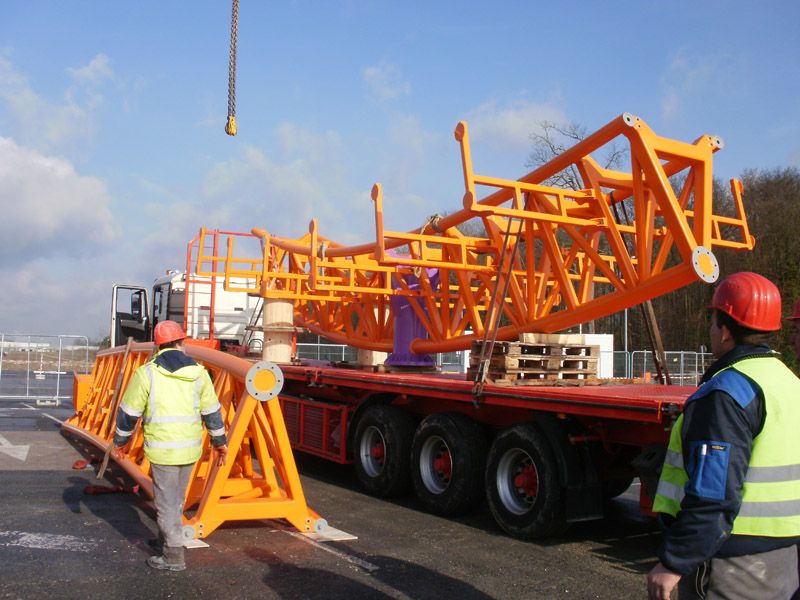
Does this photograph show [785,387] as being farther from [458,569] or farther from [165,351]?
[165,351]

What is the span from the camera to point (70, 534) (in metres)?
6.62

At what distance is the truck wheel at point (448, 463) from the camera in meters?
7.59

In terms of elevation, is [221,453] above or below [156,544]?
above

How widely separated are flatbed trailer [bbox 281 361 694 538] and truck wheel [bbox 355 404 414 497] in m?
0.01

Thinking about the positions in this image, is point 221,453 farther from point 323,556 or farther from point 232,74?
→ point 232,74

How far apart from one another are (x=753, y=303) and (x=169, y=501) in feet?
14.5

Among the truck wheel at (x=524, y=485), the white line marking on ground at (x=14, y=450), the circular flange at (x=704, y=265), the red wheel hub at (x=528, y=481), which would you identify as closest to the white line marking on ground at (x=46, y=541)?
the truck wheel at (x=524, y=485)

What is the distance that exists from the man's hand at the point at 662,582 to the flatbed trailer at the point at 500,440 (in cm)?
305

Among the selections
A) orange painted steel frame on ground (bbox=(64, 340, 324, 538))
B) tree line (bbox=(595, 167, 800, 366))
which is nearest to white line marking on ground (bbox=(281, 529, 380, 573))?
orange painted steel frame on ground (bbox=(64, 340, 324, 538))

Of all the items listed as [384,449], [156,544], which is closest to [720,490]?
[156,544]

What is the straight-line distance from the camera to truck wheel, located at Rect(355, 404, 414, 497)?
8648mm

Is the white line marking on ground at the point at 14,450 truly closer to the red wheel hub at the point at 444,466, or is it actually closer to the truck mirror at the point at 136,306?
the truck mirror at the point at 136,306

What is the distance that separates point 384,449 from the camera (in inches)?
352

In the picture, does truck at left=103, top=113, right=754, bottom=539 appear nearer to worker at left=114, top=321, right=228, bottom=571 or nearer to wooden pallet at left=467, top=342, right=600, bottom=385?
wooden pallet at left=467, top=342, right=600, bottom=385
